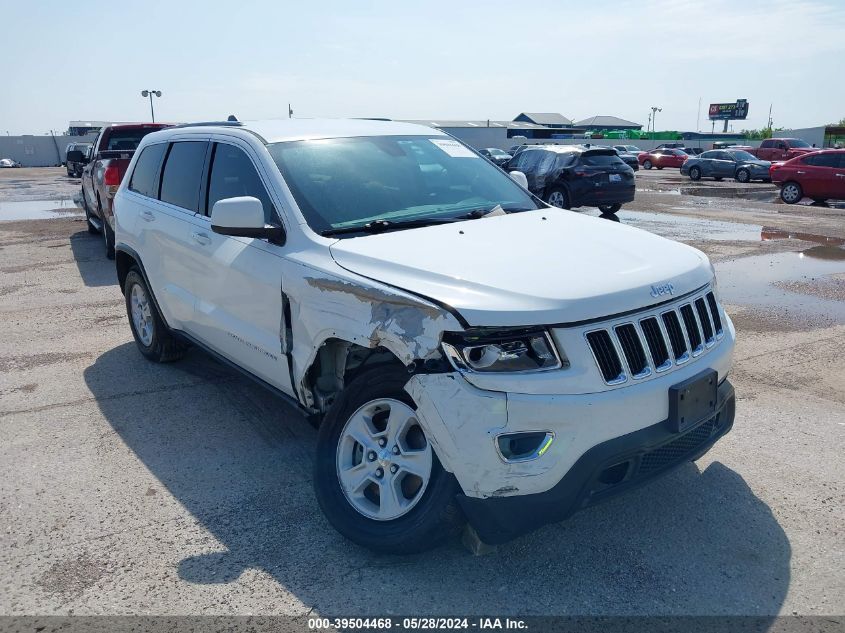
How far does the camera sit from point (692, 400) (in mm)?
3061

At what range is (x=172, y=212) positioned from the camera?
5059 millimetres

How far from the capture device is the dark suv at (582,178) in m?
16.2

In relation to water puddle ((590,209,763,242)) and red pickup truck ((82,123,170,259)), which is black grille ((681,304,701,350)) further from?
water puddle ((590,209,763,242))

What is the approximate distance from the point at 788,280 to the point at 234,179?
303 inches

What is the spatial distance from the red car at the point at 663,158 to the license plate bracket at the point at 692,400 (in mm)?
42574

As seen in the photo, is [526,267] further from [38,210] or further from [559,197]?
[38,210]

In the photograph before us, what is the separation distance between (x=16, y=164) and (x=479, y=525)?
65794 millimetres

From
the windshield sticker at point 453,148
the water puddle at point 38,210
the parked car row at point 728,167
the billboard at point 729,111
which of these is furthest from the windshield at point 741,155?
the billboard at point 729,111

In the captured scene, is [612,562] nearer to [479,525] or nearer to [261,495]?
[479,525]

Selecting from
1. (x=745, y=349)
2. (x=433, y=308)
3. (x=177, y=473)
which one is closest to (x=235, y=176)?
(x=177, y=473)

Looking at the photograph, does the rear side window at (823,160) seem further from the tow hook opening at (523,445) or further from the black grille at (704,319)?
the tow hook opening at (523,445)

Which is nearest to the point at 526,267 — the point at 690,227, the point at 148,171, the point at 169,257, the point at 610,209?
the point at 169,257

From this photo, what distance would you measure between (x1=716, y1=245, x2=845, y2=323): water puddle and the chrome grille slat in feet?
15.9

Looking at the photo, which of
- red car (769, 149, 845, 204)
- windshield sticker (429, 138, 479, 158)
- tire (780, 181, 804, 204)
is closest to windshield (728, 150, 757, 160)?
red car (769, 149, 845, 204)
